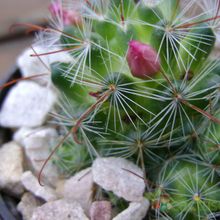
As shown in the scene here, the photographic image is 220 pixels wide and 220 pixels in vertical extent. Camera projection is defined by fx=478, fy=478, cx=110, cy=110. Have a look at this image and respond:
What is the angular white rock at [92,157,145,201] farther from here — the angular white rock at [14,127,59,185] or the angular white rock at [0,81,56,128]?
the angular white rock at [0,81,56,128]

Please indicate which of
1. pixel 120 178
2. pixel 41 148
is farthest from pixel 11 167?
pixel 120 178

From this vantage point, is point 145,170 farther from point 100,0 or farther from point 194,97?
point 100,0

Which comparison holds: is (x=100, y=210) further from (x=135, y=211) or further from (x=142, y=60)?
(x=142, y=60)

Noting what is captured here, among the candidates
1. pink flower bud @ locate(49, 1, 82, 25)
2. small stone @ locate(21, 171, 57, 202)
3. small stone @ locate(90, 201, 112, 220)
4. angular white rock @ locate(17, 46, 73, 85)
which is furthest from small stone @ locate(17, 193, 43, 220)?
pink flower bud @ locate(49, 1, 82, 25)

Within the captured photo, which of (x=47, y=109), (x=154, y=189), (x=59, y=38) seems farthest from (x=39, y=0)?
(x=154, y=189)

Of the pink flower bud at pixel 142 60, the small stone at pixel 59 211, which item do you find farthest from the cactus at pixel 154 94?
the small stone at pixel 59 211

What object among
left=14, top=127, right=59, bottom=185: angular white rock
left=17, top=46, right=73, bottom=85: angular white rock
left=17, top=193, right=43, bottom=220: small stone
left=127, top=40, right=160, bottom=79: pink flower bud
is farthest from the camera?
left=17, top=46, right=73, bottom=85: angular white rock
